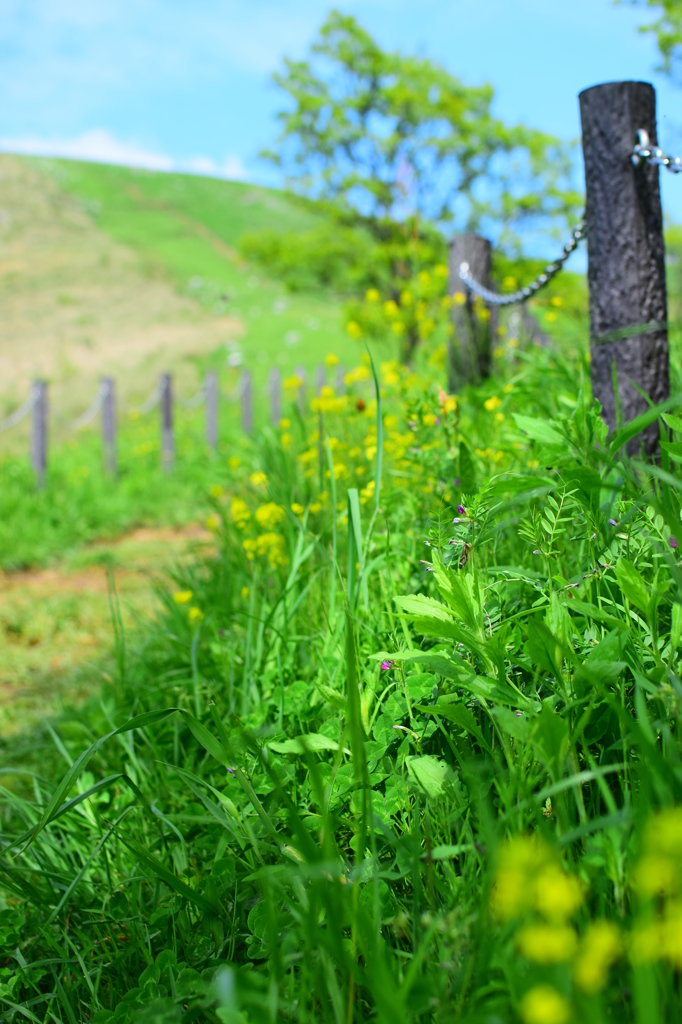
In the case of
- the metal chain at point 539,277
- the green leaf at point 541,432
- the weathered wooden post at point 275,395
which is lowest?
the green leaf at point 541,432

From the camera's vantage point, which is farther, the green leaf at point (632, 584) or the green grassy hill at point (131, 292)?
the green grassy hill at point (131, 292)

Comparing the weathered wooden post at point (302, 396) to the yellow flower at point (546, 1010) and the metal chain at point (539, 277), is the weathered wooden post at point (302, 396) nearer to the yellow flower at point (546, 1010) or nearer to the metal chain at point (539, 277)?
the metal chain at point (539, 277)

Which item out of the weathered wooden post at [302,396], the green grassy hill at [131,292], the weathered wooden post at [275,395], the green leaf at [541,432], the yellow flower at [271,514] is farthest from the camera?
the green grassy hill at [131,292]

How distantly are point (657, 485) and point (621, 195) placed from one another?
4.12 ft

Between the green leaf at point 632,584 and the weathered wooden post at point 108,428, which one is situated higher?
the weathered wooden post at point 108,428

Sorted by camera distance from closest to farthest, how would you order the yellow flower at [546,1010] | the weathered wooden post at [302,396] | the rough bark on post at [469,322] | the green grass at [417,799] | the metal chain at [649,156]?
the yellow flower at [546,1010]
the green grass at [417,799]
the metal chain at [649,156]
the rough bark on post at [469,322]
the weathered wooden post at [302,396]

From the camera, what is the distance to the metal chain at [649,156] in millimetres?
2184

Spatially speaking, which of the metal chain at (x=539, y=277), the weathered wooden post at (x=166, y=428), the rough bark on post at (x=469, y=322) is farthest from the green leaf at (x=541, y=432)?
the weathered wooden post at (x=166, y=428)

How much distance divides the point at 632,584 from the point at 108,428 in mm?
8056

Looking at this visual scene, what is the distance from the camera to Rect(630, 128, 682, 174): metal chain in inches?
86.0

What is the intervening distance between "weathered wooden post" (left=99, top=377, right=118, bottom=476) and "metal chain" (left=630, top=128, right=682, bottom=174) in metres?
6.92

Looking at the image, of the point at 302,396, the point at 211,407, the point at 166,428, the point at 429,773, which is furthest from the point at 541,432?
the point at 302,396

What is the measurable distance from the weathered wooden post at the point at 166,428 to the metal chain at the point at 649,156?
7267mm

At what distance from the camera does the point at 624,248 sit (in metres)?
2.39
